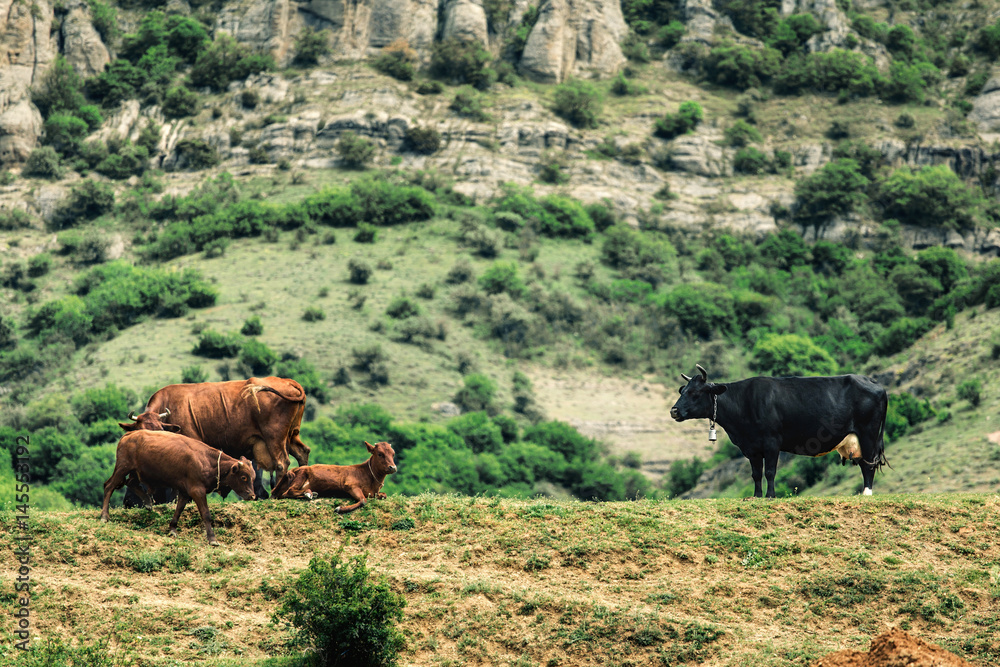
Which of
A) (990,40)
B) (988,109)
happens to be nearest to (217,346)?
(988,109)

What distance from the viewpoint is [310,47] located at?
11031 centimetres

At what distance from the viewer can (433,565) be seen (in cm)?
1673

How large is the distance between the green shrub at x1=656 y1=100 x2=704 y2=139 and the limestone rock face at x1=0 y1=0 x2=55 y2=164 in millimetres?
64607

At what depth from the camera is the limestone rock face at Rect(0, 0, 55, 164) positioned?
310 feet

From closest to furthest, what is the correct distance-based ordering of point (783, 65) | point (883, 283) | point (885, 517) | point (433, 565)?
point (433, 565), point (885, 517), point (883, 283), point (783, 65)

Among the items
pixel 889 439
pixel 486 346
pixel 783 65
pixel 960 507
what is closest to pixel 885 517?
pixel 960 507

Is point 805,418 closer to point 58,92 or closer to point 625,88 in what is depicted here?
point 625,88

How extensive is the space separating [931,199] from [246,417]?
86.6 m

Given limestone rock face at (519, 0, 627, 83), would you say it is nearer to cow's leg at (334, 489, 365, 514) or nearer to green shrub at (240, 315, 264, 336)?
green shrub at (240, 315, 264, 336)

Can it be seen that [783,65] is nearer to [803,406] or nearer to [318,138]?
[318,138]

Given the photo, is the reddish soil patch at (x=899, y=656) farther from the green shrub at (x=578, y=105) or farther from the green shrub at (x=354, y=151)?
the green shrub at (x=578, y=105)

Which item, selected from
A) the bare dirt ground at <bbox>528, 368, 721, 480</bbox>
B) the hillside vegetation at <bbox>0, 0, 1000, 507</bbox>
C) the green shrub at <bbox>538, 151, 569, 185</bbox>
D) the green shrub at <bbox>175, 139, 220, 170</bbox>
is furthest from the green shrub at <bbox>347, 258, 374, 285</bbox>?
the green shrub at <bbox>175, 139, 220, 170</bbox>

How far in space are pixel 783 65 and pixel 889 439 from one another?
7924 cm

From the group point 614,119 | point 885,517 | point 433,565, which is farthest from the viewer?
point 614,119
